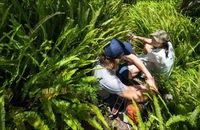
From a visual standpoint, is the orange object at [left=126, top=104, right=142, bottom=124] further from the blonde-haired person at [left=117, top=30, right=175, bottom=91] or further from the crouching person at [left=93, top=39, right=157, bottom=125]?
the blonde-haired person at [left=117, top=30, right=175, bottom=91]

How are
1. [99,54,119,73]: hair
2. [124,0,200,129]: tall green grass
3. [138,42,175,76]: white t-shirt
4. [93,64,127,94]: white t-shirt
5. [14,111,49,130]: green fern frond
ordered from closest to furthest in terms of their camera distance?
[14,111,49,130]: green fern frond
[124,0,200,129]: tall green grass
[93,64,127,94]: white t-shirt
[99,54,119,73]: hair
[138,42,175,76]: white t-shirt

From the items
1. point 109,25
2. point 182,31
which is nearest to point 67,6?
point 109,25

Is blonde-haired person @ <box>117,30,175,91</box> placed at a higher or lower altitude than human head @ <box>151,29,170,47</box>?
lower

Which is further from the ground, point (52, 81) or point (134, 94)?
point (52, 81)

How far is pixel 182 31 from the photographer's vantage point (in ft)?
11.6

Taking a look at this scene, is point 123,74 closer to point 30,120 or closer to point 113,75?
point 113,75

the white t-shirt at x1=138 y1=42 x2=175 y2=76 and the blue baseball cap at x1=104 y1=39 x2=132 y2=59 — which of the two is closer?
the blue baseball cap at x1=104 y1=39 x2=132 y2=59

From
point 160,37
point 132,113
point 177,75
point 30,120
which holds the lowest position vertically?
point 132,113

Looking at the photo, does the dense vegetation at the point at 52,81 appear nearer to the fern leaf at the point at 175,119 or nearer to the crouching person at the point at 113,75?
the fern leaf at the point at 175,119

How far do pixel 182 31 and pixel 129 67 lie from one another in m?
1.38

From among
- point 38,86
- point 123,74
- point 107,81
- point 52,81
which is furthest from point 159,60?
point 38,86

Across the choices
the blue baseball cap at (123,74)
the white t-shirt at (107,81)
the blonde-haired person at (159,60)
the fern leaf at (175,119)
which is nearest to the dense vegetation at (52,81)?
the fern leaf at (175,119)

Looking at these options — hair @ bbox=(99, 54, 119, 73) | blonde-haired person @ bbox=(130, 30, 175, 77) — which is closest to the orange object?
hair @ bbox=(99, 54, 119, 73)

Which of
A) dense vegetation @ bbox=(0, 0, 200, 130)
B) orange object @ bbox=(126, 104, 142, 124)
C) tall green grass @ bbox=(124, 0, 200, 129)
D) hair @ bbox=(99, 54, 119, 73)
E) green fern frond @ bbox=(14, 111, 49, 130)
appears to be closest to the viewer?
green fern frond @ bbox=(14, 111, 49, 130)
